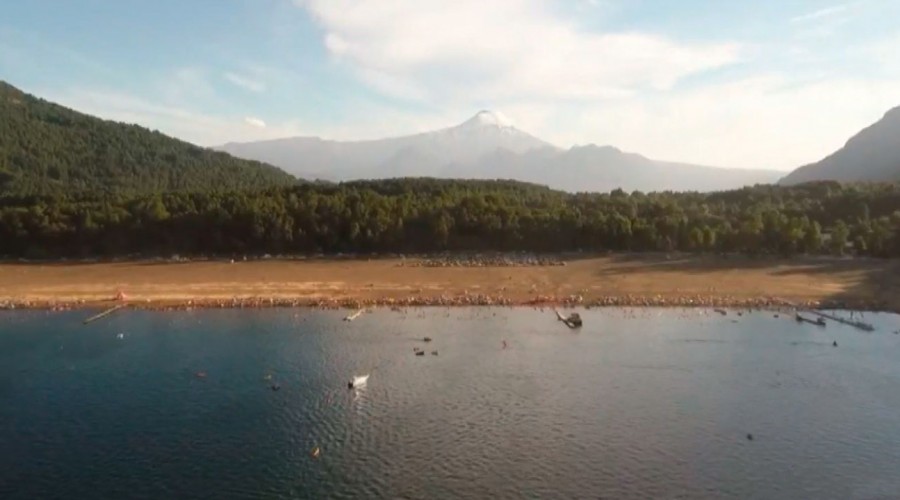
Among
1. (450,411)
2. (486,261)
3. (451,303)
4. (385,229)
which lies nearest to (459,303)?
(451,303)

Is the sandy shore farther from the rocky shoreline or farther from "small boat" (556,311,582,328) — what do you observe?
"small boat" (556,311,582,328)

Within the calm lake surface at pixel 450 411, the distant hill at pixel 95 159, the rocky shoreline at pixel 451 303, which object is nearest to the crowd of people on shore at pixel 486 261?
the rocky shoreline at pixel 451 303

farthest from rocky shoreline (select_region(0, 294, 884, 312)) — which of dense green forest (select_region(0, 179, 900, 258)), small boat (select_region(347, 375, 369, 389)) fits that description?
dense green forest (select_region(0, 179, 900, 258))

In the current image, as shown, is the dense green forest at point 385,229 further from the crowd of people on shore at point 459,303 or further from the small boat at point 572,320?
the small boat at point 572,320

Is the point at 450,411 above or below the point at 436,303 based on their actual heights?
below

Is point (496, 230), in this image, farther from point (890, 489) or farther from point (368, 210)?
point (890, 489)

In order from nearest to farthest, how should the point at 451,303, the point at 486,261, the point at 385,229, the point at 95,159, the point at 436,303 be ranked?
the point at 451,303, the point at 436,303, the point at 486,261, the point at 385,229, the point at 95,159

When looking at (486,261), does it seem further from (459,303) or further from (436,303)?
(436,303)
